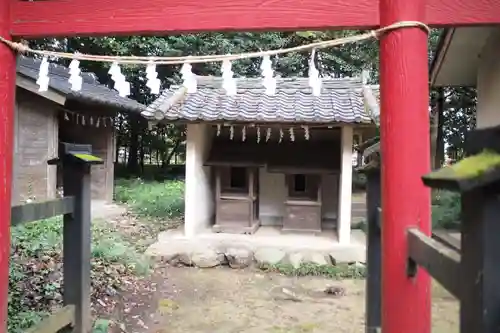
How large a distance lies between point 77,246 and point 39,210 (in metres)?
0.58

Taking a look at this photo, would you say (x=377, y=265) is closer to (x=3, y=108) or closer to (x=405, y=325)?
(x=405, y=325)

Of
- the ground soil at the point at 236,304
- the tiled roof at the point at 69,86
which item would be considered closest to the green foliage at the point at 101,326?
the ground soil at the point at 236,304

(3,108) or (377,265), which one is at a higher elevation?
(3,108)

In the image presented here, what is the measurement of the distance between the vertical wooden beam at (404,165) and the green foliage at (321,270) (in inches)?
204

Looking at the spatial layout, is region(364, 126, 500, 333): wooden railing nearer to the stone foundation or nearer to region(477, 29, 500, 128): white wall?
region(477, 29, 500, 128): white wall

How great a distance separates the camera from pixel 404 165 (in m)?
2.46

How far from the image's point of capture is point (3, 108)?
118 inches

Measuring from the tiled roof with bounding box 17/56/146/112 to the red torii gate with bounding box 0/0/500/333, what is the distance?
278 inches

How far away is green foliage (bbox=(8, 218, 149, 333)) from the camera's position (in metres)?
4.39

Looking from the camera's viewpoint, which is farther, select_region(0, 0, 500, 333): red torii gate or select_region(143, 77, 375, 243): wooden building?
select_region(143, 77, 375, 243): wooden building

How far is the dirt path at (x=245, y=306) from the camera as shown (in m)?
5.25

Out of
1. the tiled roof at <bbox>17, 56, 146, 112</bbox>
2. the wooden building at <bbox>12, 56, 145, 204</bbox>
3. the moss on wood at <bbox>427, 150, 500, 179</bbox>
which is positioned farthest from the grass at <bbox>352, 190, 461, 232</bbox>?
the tiled roof at <bbox>17, 56, 146, 112</bbox>

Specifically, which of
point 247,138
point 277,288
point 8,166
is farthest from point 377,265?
point 247,138

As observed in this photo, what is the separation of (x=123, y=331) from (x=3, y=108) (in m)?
2.73
